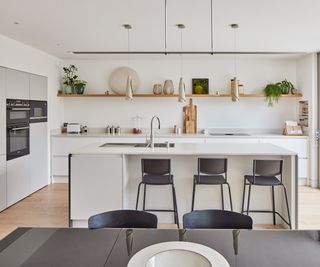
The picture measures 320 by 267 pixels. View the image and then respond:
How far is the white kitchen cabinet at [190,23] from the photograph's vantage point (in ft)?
10.4

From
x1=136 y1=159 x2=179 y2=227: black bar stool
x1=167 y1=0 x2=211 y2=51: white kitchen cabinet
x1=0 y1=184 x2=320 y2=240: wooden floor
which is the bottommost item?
x1=0 y1=184 x2=320 y2=240: wooden floor

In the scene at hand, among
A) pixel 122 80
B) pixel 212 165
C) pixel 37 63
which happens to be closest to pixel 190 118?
pixel 122 80

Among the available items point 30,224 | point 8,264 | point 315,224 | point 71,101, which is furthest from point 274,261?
point 71,101

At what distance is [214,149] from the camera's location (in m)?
3.66

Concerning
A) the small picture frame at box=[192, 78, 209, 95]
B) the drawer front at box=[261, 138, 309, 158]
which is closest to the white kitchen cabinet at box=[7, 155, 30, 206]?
the small picture frame at box=[192, 78, 209, 95]

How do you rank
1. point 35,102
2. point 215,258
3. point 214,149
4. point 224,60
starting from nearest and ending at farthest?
point 215,258, point 214,149, point 35,102, point 224,60

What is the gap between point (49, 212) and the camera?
4.18 m

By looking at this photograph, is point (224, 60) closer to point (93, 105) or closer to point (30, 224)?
point (93, 105)

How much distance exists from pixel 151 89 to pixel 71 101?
1737mm

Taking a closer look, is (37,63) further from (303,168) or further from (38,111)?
(303,168)

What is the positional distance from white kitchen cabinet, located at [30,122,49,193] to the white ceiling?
4.71 ft

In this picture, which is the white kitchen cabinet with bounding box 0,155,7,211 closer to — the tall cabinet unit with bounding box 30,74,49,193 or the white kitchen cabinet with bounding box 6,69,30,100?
the tall cabinet unit with bounding box 30,74,49,193

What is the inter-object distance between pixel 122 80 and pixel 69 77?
3.70 ft

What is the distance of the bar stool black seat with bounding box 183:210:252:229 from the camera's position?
5.68 ft
